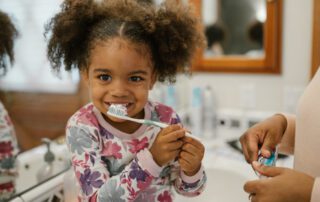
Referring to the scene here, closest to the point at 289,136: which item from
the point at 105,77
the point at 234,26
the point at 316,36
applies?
the point at 105,77

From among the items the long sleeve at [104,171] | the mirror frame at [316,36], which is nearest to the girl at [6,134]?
the long sleeve at [104,171]

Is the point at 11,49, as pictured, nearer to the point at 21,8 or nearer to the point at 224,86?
the point at 21,8

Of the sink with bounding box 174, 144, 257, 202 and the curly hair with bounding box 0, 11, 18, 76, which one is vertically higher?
the curly hair with bounding box 0, 11, 18, 76

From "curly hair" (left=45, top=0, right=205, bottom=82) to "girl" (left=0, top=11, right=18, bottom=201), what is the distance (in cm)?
15

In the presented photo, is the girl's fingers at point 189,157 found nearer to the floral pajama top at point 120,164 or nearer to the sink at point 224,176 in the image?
the floral pajama top at point 120,164

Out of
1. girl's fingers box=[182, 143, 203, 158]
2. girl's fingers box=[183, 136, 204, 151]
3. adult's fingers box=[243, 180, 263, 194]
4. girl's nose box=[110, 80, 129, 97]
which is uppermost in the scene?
girl's nose box=[110, 80, 129, 97]

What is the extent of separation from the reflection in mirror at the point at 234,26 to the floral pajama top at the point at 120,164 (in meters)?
0.85

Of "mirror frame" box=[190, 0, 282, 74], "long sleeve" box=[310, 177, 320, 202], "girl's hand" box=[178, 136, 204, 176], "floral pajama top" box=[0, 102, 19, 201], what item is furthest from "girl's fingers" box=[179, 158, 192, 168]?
"mirror frame" box=[190, 0, 282, 74]

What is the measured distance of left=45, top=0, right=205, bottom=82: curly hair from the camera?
0.68 meters

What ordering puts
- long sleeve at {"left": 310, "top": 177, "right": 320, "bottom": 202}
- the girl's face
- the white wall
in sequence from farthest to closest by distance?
the white wall < the girl's face < long sleeve at {"left": 310, "top": 177, "right": 320, "bottom": 202}

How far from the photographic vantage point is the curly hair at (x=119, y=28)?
68 centimetres

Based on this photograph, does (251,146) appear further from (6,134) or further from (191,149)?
(6,134)

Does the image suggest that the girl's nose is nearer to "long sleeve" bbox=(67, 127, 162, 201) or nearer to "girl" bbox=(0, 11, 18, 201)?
"long sleeve" bbox=(67, 127, 162, 201)

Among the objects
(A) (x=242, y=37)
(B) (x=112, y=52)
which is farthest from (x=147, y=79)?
(A) (x=242, y=37)
